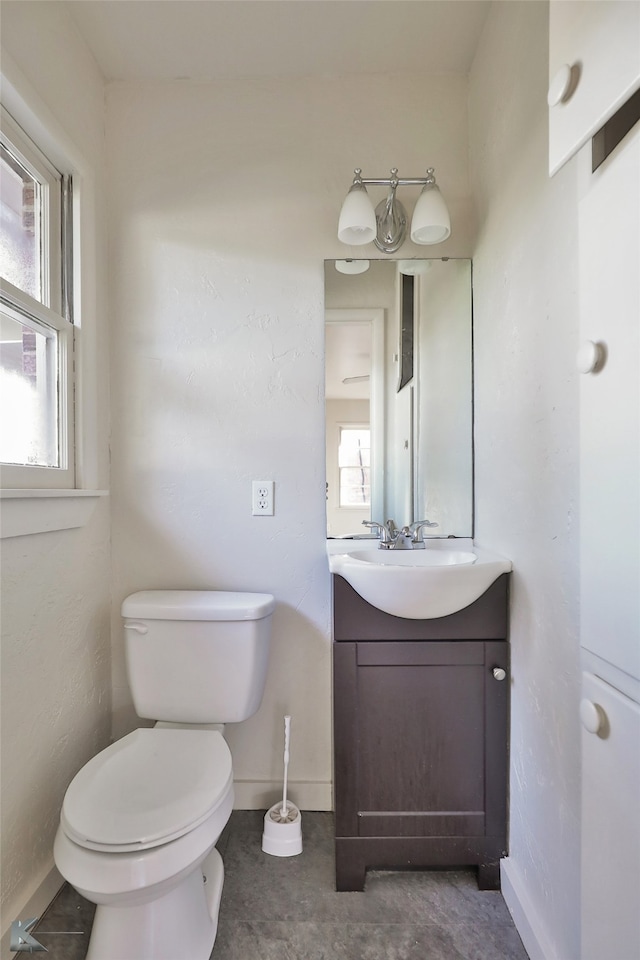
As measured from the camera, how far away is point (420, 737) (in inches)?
49.6

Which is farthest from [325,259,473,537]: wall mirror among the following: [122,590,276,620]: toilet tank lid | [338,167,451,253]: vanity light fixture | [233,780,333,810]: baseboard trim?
[233,780,333,810]: baseboard trim

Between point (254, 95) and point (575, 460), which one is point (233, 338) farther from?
point (575, 460)

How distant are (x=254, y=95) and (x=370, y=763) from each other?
2.10m

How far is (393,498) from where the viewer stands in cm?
159

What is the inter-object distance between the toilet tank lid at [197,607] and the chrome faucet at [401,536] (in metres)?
0.41

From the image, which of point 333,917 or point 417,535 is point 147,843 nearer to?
point 333,917

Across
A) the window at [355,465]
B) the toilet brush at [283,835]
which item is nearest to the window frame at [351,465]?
the window at [355,465]

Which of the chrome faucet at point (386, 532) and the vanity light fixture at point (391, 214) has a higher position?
the vanity light fixture at point (391, 214)

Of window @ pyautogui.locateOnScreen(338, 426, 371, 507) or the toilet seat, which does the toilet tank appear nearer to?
the toilet seat

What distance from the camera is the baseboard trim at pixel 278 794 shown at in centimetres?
157

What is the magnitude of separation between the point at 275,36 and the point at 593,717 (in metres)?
1.91

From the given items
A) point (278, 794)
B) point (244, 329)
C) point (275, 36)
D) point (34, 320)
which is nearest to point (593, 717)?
point (278, 794)

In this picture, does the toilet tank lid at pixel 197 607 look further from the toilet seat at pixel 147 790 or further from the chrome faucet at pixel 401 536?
the chrome faucet at pixel 401 536

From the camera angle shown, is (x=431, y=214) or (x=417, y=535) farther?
(x=417, y=535)
